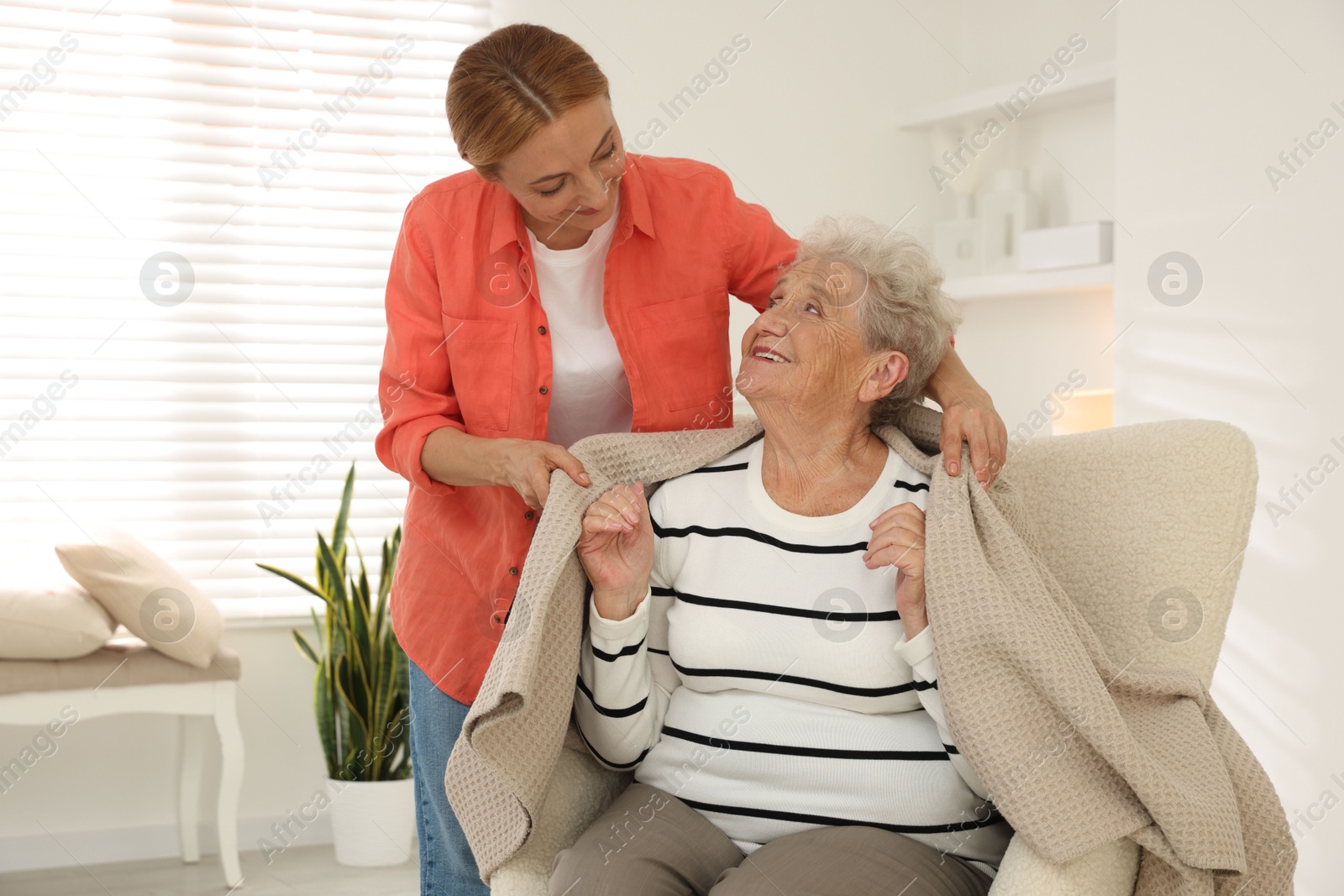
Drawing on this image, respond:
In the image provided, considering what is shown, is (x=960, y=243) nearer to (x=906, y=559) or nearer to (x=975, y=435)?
(x=975, y=435)

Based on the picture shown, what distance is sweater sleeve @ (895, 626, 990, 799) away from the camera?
1.41m

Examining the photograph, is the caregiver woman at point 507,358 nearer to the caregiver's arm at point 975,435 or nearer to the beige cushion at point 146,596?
the caregiver's arm at point 975,435

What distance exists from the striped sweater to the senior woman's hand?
3 centimetres

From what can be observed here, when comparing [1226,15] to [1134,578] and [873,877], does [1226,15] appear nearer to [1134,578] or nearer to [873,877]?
[1134,578]

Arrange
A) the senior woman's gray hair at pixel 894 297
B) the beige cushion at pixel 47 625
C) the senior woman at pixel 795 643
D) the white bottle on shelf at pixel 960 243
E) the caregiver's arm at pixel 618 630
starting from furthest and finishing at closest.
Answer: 1. the white bottle on shelf at pixel 960 243
2. the beige cushion at pixel 47 625
3. the senior woman's gray hair at pixel 894 297
4. the caregiver's arm at pixel 618 630
5. the senior woman at pixel 795 643

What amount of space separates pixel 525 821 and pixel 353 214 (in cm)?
248

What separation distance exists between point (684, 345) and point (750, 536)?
345 millimetres

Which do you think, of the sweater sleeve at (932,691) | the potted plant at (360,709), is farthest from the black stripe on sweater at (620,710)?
the potted plant at (360,709)

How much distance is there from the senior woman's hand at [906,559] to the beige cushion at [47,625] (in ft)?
7.14

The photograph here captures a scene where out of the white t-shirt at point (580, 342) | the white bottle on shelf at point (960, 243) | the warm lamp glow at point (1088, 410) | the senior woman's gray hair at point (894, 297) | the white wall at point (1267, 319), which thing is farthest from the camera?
the white bottle on shelf at point (960, 243)

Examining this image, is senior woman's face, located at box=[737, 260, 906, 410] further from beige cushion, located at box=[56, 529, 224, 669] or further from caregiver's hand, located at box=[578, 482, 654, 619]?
beige cushion, located at box=[56, 529, 224, 669]

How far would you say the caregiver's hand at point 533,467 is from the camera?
1.51 meters

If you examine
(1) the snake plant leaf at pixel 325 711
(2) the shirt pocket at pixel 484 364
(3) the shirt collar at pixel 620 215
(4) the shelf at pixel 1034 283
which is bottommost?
(1) the snake plant leaf at pixel 325 711

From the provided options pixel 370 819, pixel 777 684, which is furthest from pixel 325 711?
pixel 777 684
